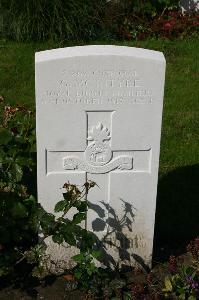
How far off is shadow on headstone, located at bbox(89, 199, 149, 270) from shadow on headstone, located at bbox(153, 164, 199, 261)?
0.86 feet

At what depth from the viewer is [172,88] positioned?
7.56 metres

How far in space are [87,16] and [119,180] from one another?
17.3 ft

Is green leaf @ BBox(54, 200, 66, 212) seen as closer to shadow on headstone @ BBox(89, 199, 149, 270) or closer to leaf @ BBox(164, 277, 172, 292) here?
shadow on headstone @ BBox(89, 199, 149, 270)

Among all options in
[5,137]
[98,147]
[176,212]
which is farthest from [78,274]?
[176,212]

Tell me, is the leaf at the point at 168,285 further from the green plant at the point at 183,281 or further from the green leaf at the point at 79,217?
the green leaf at the point at 79,217

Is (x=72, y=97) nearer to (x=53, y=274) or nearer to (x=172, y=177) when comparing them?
(x=53, y=274)

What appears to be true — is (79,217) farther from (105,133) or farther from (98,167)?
(105,133)

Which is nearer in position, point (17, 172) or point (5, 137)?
point (5, 137)

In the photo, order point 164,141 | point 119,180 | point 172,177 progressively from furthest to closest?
1. point 164,141
2. point 172,177
3. point 119,180

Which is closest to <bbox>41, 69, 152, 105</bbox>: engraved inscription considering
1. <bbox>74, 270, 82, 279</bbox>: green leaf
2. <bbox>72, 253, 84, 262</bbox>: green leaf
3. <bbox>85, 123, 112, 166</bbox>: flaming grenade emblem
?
<bbox>85, 123, 112, 166</bbox>: flaming grenade emblem

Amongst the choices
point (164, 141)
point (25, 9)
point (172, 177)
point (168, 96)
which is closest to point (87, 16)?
point (25, 9)

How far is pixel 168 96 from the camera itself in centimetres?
733

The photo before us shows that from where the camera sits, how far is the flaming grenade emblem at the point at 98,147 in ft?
12.8

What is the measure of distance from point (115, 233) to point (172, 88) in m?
3.64
